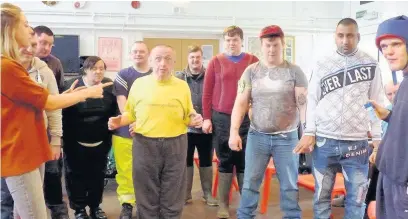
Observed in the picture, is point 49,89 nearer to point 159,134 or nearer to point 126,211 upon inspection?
point 159,134

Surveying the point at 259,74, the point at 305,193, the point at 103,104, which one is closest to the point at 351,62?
the point at 259,74

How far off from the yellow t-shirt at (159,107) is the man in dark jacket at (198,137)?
3.10ft

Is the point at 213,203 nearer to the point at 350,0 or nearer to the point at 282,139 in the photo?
the point at 282,139

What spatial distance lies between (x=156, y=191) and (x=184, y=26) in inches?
193

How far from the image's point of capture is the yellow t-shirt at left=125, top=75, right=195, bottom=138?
2.77 metres

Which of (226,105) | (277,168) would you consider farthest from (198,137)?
(277,168)

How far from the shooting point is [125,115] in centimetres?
285

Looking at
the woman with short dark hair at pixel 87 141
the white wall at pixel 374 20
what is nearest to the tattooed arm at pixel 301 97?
the woman with short dark hair at pixel 87 141

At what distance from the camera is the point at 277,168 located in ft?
9.25

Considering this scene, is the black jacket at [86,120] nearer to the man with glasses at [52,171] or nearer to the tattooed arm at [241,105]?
the man with glasses at [52,171]

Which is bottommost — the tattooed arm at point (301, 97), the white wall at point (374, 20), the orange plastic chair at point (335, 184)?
the orange plastic chair at point (335, 184)

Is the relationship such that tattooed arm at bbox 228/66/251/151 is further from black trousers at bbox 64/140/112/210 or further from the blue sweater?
the blue sweater

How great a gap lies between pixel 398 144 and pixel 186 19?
6.07 m

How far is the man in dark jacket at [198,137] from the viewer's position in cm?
382
